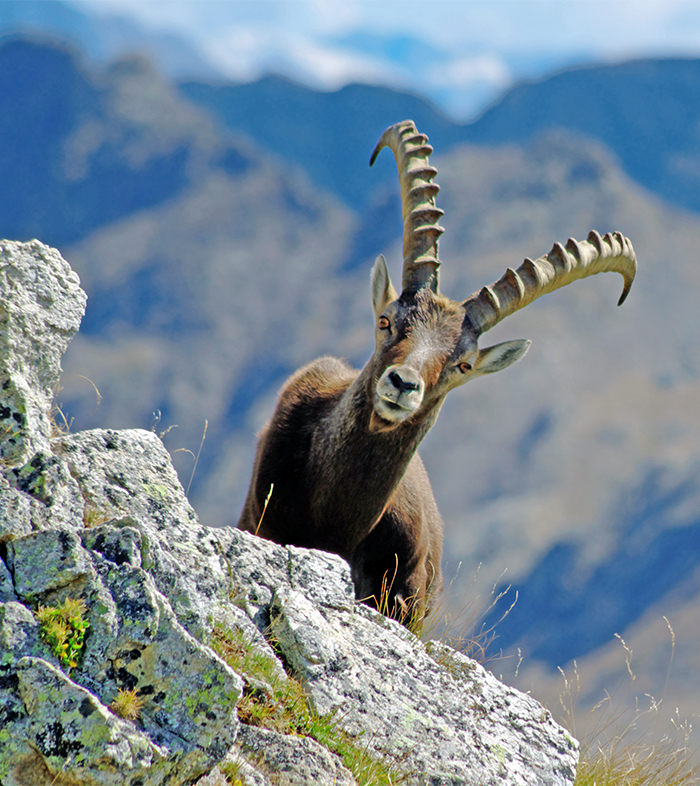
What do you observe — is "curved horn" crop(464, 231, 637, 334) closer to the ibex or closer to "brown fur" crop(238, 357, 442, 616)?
the ibex

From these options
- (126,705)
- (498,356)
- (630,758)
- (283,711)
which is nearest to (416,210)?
(498,356)

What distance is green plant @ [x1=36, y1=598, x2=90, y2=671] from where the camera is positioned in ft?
12.9

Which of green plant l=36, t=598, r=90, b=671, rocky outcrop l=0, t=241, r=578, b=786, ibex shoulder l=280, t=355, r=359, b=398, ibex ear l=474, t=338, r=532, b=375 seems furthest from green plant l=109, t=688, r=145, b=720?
ibex ear l=474, t=338, r=532, b=375

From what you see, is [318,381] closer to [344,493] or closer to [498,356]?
[344,493]

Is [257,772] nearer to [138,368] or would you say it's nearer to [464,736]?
[464,736]

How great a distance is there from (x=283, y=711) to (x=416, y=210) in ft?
17.9

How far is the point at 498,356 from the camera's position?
8.51 m

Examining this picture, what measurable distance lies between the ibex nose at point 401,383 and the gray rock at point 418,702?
172 centimetres

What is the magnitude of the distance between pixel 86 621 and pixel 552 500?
134626mm

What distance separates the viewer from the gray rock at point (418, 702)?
5.15m

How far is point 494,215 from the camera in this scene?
613ft

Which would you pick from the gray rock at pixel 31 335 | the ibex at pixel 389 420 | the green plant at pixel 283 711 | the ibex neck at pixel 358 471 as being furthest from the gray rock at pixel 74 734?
the ibex neck at pixel 358 471

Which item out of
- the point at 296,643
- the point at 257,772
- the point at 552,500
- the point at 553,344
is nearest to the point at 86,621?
the point at 257,772

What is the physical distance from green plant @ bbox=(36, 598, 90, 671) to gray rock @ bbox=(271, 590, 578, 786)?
5.05 feet
